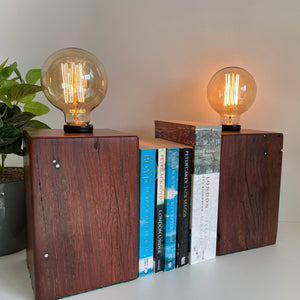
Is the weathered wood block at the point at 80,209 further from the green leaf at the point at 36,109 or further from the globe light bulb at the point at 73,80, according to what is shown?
the green leaf at the point at 36,109

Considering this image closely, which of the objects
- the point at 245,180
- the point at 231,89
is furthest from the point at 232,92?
the point at 245,180

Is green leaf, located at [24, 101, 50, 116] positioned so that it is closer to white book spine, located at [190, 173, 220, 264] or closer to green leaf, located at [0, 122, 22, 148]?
green leaf, located at [0, 122, 22, 148]

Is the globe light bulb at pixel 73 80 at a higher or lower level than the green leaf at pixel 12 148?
higher

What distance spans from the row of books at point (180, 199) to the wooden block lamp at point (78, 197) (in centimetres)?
4

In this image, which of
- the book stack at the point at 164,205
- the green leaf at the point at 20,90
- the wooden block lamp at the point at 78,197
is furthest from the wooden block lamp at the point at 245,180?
the green leaf at the point at 20,90

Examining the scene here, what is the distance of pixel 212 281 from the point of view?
2.27 ft

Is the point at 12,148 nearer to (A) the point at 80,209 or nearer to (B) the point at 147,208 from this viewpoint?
(A) the point at 80,209

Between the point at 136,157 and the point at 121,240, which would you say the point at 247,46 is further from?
the point at 121,240

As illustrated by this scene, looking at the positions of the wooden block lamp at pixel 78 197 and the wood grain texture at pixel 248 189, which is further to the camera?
the wood grain texture at pixel 248 189

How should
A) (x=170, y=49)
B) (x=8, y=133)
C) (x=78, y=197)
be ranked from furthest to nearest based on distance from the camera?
1. (x=170, y=49)
2. (x=8, y=133)
3. (x=78, y=197)

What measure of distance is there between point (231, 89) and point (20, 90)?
23.6 inches

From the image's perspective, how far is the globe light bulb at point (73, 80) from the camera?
68 cm

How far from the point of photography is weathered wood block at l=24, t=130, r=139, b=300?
58 centimetres

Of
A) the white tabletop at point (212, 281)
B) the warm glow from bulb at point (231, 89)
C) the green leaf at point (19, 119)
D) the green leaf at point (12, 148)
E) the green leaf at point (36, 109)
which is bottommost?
the white tabletop at point (212, 281)
